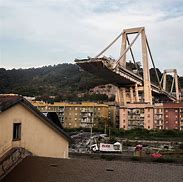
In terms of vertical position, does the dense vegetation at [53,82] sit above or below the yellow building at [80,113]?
above

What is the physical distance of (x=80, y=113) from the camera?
3972cm

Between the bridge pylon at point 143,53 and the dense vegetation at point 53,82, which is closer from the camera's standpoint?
the bridge pylon at point 143,53

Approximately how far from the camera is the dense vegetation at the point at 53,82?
6201 centimetres

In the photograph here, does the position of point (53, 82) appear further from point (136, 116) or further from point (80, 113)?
point (136, 116)

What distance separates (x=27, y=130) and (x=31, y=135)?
0.13 metres

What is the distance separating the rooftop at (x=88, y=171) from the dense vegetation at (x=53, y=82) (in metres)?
52.3

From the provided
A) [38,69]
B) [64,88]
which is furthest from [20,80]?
[38,69]


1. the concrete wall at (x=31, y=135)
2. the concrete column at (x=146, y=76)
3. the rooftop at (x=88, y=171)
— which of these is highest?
the concrete column at (x=146, y=76)

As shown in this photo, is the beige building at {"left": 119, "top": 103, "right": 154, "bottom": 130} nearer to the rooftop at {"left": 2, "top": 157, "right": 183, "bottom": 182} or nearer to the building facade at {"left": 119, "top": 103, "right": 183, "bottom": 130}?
the building facade at {"left": 119, "top": 103, "right": 183, "bottom": 130}

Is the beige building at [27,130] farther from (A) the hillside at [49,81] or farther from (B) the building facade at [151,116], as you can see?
(A) the hillside at [49,81]

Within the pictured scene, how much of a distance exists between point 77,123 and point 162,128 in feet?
35.7

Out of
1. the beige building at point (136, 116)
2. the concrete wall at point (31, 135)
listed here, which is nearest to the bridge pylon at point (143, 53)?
the beige building at point (136, 116)

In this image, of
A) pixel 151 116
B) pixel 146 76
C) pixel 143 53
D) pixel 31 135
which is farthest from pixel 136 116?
pixel 31 135

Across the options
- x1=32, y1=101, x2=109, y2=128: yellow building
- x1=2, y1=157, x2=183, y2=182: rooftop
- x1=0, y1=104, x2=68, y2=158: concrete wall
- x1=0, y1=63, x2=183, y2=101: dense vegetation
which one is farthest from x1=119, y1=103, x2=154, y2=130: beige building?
x1=2, y1=157, x2=183, y2=182: rooftop
